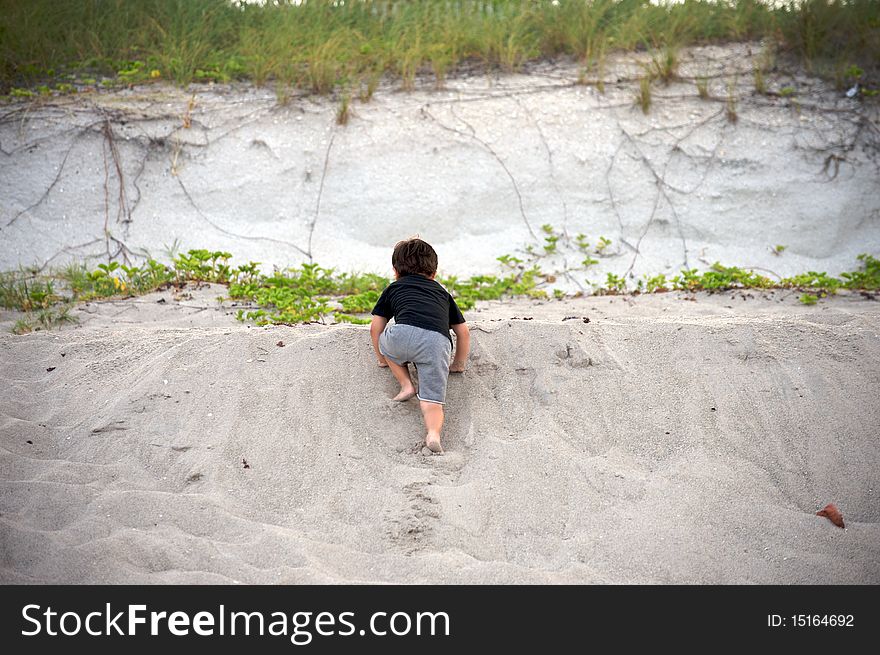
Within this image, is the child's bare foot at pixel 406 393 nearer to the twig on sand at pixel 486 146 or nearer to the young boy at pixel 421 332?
the young boy at pixel 421 332

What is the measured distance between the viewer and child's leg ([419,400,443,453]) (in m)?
3.50

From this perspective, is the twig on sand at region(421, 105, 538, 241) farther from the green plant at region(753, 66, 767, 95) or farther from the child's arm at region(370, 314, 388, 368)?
the child's arm at region(370, 314, 388, 368)

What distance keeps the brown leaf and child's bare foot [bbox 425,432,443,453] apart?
1744mm

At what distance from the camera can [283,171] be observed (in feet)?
24.0

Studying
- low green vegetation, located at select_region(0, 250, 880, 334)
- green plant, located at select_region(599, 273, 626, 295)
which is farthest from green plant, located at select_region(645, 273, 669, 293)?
green plant, located at select_region(599, 273, 626, 295)

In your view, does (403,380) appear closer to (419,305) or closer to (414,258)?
(419,305)

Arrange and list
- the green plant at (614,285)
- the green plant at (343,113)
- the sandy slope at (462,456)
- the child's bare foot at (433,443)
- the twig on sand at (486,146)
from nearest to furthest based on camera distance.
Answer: the sandy slope at (462,456) < the child's bare foot at (433,443) < the green plant at (614,285) < the twig on sand at (486,146) < the green plant at (343,113)

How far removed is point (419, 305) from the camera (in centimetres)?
372

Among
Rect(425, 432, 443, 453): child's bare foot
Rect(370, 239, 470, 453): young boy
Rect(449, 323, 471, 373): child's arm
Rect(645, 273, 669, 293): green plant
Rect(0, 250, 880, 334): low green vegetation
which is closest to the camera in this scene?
Rect(425, 432, 443, 453): child's bare foot

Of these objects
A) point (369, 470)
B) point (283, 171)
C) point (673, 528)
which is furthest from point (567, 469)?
point (283, 171)

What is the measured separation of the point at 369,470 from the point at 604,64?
6.26 metres

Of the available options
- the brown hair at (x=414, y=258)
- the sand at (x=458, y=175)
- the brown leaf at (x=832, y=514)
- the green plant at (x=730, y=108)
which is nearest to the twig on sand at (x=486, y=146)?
the sand at (x=458, y=175)

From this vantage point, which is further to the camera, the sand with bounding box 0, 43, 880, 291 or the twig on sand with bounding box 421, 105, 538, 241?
the twig on sand with bounding box 421, 105, 538, 241

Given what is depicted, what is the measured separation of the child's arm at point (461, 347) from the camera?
392 centimetres
